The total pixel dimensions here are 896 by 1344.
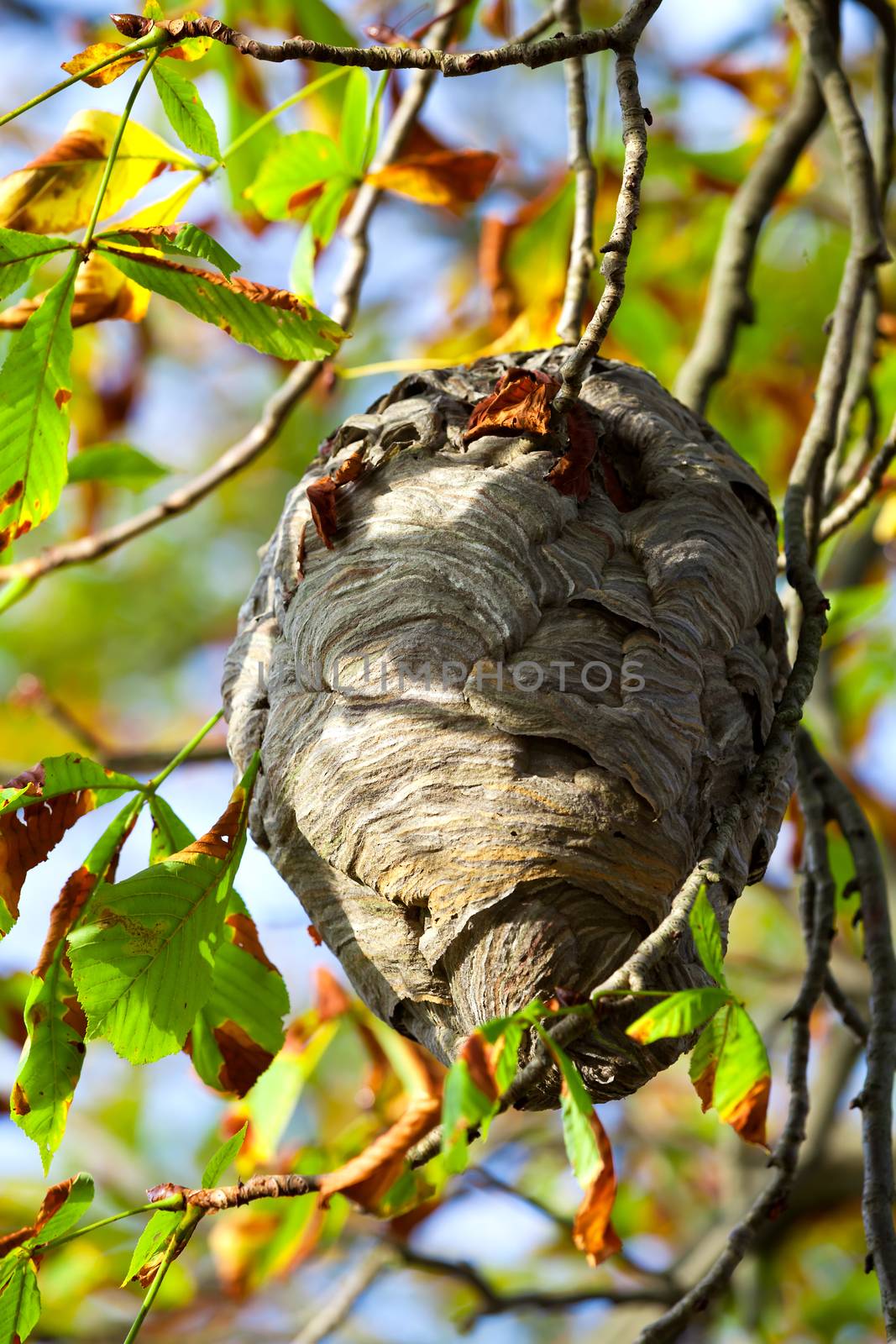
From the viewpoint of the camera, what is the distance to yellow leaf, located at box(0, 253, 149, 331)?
1853 millimetres

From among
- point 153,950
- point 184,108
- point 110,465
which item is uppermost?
point 184,108

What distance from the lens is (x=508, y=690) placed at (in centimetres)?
142

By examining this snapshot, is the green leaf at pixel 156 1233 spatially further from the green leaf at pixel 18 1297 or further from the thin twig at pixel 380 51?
the thin twig at pixel 380 51

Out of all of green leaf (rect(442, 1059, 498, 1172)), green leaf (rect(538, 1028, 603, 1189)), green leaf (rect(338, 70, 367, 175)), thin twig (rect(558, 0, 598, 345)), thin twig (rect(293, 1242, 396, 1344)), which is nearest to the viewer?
green leaf (rect(442, 1059, 498, 1172))

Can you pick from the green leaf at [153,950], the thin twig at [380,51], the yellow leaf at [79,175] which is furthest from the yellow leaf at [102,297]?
the green leaf at [153,950]

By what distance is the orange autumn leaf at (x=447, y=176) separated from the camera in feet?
7.78

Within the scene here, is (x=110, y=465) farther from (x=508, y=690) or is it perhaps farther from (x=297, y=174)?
(x=508, y=690)

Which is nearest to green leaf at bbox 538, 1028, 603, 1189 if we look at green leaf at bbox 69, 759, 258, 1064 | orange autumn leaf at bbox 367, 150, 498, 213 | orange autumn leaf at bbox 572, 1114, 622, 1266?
orange autumn leaf at bbox 572, 1114, 622, 1266

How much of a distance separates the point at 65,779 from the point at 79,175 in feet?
3.14

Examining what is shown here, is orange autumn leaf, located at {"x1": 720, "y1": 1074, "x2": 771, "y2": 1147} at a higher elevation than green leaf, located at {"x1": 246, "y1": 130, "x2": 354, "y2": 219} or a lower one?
lower

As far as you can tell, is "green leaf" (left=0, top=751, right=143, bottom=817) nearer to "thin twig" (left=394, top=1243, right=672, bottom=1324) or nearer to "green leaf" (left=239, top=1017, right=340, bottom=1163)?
"green leaf" (left=239, top=1017, right=340, bottom=1163)

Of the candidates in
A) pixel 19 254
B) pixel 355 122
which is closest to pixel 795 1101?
pixel 19 254

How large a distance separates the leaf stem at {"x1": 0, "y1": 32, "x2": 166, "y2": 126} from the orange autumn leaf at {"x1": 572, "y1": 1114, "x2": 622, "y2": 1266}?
3.64 feet

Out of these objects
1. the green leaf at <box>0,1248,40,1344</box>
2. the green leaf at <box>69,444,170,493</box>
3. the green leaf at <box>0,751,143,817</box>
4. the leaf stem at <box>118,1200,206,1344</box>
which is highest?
the green leaf at <box>69,444,170,493</box>
